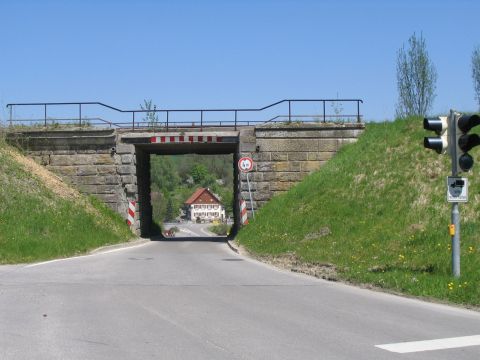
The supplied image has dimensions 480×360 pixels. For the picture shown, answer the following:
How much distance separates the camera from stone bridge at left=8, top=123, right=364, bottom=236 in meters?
26.8

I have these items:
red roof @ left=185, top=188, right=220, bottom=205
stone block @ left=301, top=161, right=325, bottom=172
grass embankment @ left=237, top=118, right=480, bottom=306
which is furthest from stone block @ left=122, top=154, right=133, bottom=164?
red roof @ left=185, top=188, right=220, bottom=205

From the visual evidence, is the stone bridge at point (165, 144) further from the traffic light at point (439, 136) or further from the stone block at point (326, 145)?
the traffic light at point (439, 136)

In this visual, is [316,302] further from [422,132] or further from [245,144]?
[245,144]

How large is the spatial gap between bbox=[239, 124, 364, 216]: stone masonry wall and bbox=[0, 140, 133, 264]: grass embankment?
6.20m

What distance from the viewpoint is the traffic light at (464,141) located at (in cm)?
1130

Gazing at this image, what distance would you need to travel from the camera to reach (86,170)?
2738 cm

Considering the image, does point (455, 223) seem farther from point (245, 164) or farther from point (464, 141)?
point (245, 164)

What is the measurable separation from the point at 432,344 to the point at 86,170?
887 inches

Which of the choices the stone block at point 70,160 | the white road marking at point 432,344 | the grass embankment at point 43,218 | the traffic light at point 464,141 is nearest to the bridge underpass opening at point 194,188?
the stone block at point 70,160

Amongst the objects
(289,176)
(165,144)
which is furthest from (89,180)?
(289,176)

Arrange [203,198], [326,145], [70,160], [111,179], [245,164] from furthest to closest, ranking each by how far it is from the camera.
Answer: [203,198] → [70,160] → [111,179] → [326,145] → [245,164]

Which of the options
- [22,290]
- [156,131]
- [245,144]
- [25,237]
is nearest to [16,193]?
[25,237]

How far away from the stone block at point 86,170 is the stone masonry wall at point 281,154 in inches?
Answer: 265

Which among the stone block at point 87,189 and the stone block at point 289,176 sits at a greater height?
the stone block at point 289,176
